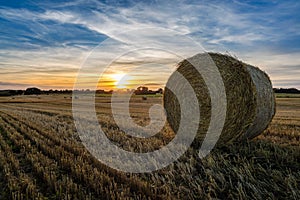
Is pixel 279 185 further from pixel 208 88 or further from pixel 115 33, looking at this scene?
pixel 115 33

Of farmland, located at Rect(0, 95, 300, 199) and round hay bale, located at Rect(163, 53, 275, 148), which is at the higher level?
round hay bale, located at Rect(163, 53, 275, 148)

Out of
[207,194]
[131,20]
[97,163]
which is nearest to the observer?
[207,194]

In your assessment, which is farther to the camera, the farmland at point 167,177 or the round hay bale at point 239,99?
the round hay bale at point 239,99

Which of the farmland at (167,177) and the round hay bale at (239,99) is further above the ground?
the round hay bale at (239,99)

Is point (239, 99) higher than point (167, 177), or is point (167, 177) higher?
point (239, 99)

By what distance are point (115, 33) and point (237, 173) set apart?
6970 mm

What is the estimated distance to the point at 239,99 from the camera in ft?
19.4

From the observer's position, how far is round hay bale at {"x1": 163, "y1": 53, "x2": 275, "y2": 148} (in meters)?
5.74

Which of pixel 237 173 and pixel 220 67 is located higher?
pixel 220 67

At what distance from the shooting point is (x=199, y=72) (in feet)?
21.6

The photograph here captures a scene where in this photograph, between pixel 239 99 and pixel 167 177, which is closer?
pixel 167 177

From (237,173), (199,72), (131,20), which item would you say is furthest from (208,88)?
(131,20)

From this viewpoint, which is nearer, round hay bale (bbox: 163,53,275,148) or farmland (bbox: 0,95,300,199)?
farmland (bbox: 0,95,300,199)

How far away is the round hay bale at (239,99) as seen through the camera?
5738 mm
